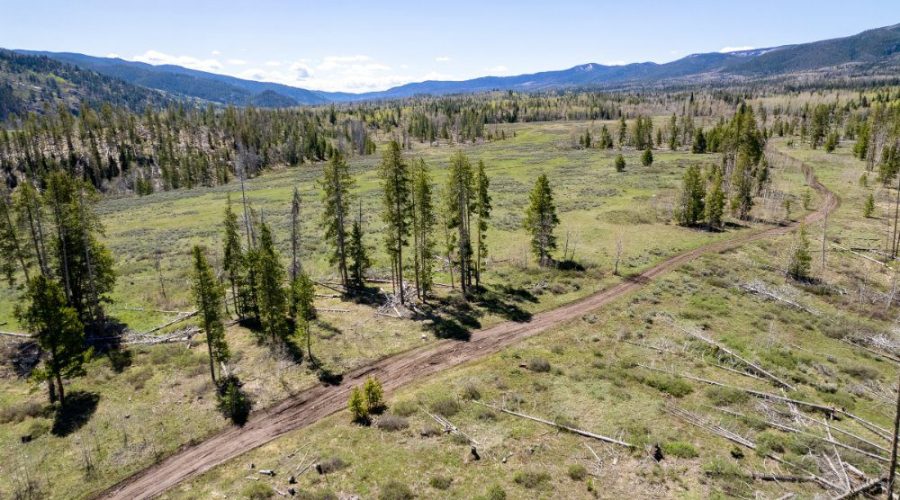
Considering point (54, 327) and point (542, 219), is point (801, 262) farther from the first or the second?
point (54, 327)

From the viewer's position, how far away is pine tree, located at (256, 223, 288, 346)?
33.1 m

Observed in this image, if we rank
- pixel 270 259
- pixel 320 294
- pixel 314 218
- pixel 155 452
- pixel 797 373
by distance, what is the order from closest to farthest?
pixel 155 452
pixel 797 373
pixel 270 259
pixel 320 294
pixel 314 218

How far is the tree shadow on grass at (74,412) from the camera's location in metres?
25.7

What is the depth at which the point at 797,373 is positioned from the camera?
28.0 metres

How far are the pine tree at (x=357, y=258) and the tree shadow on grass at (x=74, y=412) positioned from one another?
21689 mm

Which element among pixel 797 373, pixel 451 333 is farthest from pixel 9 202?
pixel 797 373

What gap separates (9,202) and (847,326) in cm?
6765

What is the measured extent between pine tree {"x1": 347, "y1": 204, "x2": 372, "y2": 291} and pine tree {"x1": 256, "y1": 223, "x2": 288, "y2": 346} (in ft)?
32.2

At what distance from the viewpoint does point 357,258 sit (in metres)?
44.3

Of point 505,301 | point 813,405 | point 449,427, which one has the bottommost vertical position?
point 505,301

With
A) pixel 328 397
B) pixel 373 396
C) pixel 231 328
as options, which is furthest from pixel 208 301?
pixel 373 396

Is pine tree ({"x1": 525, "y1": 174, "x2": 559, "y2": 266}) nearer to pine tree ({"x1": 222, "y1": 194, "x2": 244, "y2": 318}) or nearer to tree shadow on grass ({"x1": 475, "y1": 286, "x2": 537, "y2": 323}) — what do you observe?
tree shadow on grass ({"x1": 475, "y1": 286, "x2": 537, "y2": 323})

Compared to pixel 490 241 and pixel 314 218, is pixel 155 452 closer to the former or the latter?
pixel 490 241

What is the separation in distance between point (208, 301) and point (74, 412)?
952 cm
